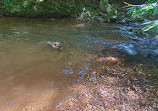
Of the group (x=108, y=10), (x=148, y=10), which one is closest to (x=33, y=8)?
(x=108, y=10)

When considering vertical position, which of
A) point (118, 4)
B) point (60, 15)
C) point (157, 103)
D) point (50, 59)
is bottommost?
point (157, 103)

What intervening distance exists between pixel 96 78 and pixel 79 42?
2913 millimetres

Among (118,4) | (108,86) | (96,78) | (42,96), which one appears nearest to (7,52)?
(42,96)

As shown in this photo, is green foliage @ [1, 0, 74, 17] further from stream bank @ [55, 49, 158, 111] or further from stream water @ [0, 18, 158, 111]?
stream bank @ [55, 49, 158, 111]

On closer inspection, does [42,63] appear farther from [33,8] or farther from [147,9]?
[33,8]

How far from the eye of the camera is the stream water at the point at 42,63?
2.81 m

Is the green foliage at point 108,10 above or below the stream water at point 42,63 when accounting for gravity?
above

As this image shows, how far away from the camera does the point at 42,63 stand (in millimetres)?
4023

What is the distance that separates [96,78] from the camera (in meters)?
3.42

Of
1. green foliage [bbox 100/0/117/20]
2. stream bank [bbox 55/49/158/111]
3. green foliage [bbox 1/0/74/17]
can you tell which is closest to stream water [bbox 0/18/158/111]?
stream bank [bbox 55/49/158/111]

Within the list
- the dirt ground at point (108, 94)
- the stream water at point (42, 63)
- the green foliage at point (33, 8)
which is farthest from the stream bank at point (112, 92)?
the green foliage at point (33, 8)

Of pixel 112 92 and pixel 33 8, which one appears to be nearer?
pixel 112 92

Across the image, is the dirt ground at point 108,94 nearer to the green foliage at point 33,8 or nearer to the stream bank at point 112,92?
the stream bank at point 112,92

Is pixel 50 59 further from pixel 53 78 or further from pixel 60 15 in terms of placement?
pixel 60 15
